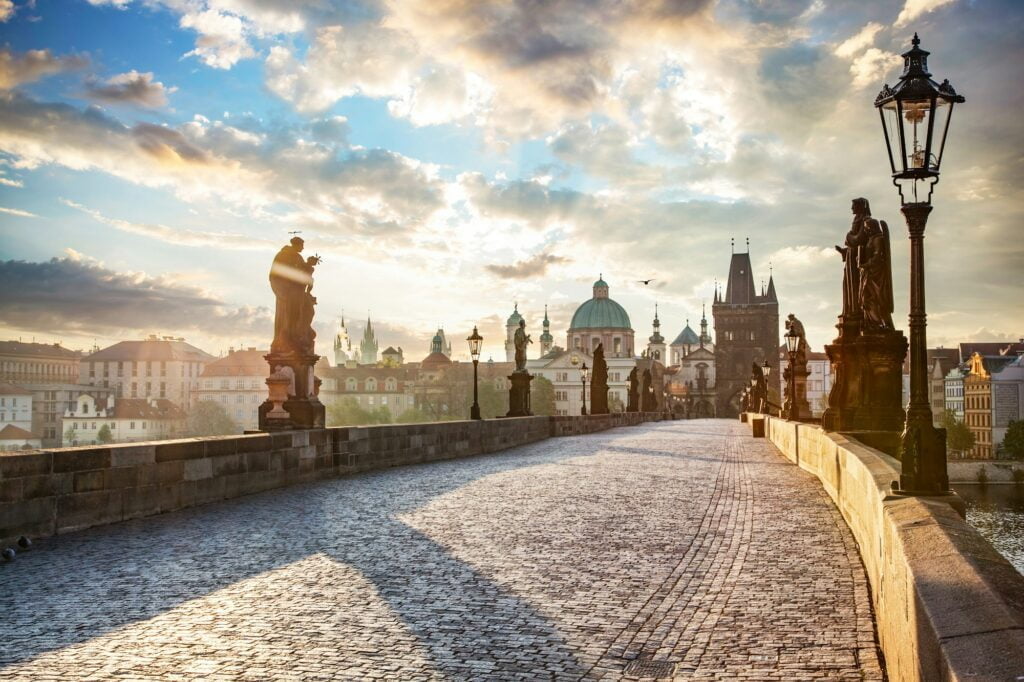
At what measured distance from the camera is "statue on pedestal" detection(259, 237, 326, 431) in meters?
15.7

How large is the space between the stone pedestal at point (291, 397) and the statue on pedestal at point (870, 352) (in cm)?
871

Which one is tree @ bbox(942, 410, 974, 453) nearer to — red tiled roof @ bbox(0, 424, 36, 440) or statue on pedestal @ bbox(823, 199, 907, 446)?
statue on pedestal @ bbox(823, 199, 907, 446)

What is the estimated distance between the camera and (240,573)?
6742 millimetres

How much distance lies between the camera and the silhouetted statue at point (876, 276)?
14867 millimetres

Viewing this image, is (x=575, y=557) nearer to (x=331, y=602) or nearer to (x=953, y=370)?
(x=331, y=602)

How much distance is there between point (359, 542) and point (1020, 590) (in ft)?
20.0

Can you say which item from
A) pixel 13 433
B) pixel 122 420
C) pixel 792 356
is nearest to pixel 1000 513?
pixel 792 356

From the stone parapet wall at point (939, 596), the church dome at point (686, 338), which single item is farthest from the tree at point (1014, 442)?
the church dome at point (686, 338)

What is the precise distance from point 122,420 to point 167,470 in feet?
360

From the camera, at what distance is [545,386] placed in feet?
414

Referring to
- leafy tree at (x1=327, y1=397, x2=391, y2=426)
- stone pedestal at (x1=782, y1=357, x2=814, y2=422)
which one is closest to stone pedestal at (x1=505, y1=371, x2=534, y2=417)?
stone pedestal at (x1=782, y1=357, x2=814, y2=422)

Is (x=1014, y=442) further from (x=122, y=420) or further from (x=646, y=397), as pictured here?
(x=122, y=420)

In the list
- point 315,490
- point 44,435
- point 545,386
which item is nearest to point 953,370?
point 545,386

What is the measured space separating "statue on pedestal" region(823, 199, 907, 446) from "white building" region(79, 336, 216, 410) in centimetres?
12760
